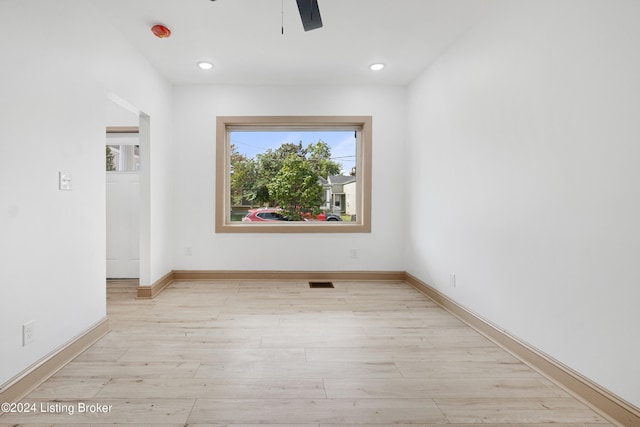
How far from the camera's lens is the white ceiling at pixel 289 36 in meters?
2.42

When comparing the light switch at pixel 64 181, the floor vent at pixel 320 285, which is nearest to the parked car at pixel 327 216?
the floor vent at pixel 320 285

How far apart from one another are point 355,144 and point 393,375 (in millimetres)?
3086

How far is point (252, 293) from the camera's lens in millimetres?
3533

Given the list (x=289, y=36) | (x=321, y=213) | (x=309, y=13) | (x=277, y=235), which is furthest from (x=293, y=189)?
(x=309, y=13)

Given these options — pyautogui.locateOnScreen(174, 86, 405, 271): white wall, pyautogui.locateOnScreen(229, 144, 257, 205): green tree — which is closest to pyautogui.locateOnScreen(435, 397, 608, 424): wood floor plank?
pyautogui.locateOnScreen(174, 86, 405, 271): white wall

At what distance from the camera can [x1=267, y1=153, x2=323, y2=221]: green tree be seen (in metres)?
4.28

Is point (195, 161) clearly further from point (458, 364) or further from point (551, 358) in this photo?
point (551, 358)

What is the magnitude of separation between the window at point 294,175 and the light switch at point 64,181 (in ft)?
7.11

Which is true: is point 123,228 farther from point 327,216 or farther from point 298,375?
point 298,375

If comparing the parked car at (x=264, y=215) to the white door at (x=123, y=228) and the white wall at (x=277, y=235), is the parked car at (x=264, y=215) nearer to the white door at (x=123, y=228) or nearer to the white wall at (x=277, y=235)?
the white wall at (x=277, y=235)

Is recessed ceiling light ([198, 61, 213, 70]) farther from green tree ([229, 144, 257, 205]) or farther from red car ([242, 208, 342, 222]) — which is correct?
red car ([242, 208, 342, 222])

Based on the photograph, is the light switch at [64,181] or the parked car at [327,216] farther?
the parked car at [327,216]

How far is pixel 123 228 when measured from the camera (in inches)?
163

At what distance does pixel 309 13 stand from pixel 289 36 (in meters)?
1.04
